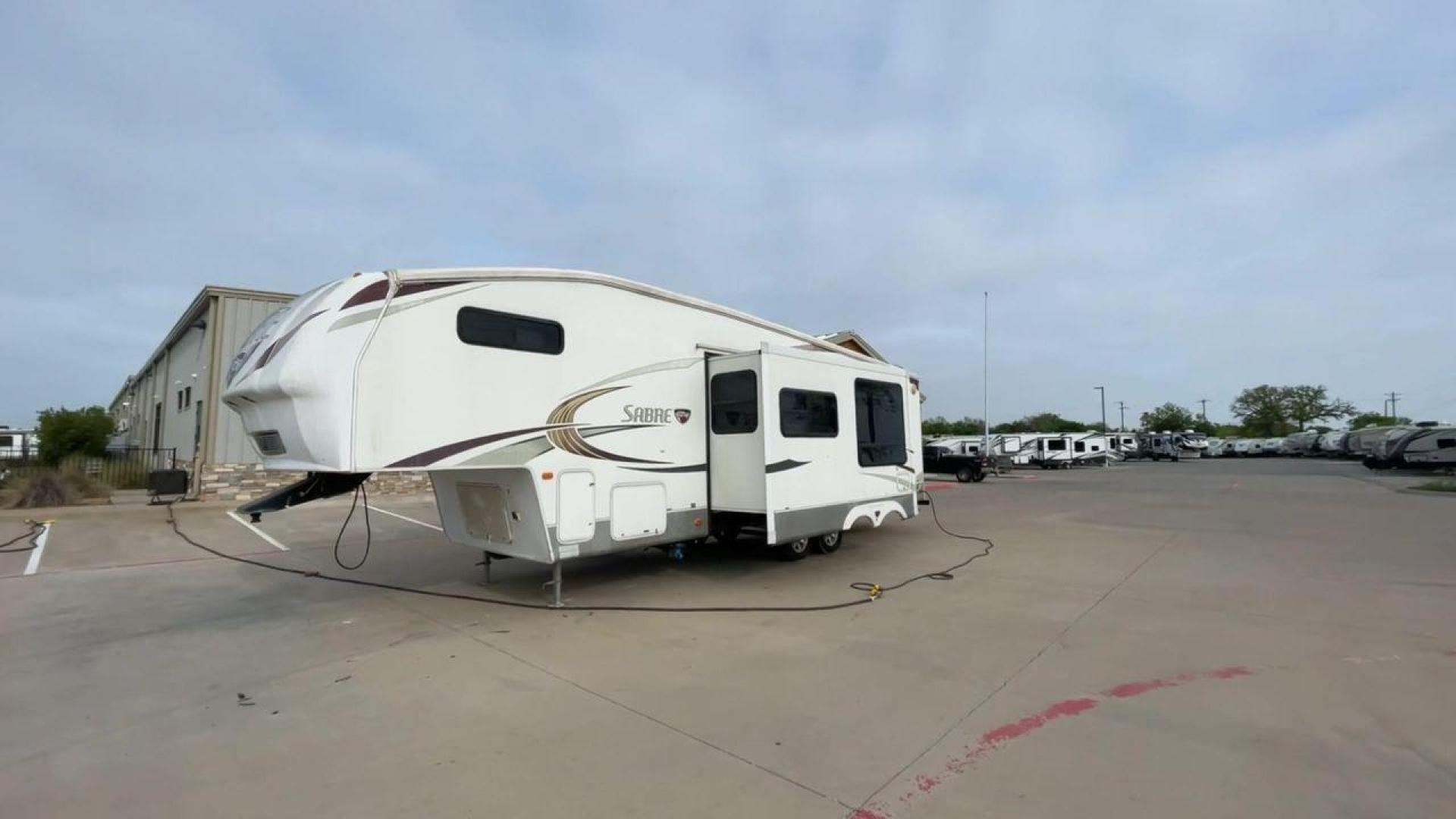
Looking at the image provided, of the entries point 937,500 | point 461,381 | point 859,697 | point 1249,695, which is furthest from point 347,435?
point 937,500

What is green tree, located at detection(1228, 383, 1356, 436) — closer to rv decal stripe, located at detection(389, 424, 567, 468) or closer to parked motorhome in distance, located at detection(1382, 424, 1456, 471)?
parked motorhome in distance, located at detection(1382, 424, 1456, 471)

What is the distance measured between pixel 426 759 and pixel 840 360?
6.07m

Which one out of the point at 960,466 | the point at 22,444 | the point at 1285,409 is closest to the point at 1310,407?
the point at 1285,409

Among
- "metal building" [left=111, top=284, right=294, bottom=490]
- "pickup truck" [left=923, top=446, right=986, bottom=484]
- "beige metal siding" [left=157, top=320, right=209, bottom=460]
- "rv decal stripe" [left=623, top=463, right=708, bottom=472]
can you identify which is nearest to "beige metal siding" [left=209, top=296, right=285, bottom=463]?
"metal building" [left=111, top=284, right=294, bottom=490]

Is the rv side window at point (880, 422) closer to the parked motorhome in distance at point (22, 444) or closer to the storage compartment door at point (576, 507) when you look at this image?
the storage compartment door at point (576, 507)

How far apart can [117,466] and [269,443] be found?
20583 millimetres

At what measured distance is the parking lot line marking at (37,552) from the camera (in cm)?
841

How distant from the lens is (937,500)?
17.6m

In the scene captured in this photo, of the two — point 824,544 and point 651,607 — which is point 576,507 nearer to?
point 651,607

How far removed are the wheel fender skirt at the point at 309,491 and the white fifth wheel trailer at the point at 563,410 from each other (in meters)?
0.03

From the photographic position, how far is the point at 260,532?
462 inches

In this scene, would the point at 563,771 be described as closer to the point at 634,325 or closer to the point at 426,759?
the point at 426,759

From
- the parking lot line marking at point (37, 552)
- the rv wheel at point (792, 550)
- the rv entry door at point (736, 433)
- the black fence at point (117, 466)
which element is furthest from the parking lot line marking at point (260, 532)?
the rv wheel at point (792, 550)

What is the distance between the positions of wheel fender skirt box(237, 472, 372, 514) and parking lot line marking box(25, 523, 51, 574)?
17.3ft
